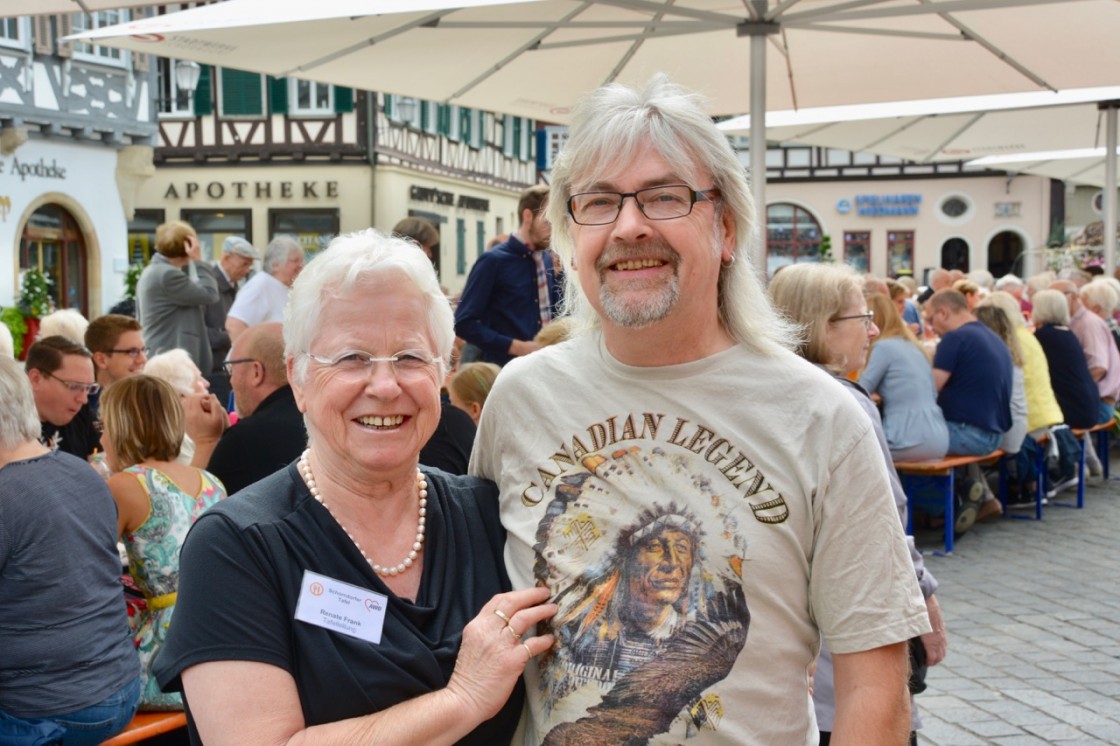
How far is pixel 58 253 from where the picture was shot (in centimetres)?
2109

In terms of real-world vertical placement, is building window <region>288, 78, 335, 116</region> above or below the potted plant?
above

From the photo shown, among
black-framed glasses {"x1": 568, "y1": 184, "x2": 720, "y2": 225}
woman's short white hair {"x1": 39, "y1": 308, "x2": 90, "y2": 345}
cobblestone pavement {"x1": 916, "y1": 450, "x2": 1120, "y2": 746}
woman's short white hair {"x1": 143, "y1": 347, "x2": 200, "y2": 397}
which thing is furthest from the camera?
woman's short white hair {"x1": 39, "y1": 308, "x2": 90, "y2": 345}

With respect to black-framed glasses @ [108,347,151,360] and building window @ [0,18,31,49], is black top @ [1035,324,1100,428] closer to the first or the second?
black-framed glasses @ [108,347,151,360]

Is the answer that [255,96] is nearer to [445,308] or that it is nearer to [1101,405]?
[1101,405]

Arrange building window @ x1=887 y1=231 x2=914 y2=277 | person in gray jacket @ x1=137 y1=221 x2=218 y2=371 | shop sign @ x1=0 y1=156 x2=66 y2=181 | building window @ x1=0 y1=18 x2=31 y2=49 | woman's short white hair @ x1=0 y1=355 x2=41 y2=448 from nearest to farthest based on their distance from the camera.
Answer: woman's short white hair @ x1=0 y1=355 x2=41 y2=448 < person in gray jacket @ x1=137 y1=221 x2=218 y2=371 < building window @ x1=0 y1=18 x2=31 y2=49 < shop sign @ x1=0 y1=156 x2=66 y2=181 < building window @ x1=887 y1=231 x2=914 y2=277

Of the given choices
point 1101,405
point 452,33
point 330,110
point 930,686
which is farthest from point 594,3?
point 330,110

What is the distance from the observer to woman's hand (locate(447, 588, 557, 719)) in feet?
6.95

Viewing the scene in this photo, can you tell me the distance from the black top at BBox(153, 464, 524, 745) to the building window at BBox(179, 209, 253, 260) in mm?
26841

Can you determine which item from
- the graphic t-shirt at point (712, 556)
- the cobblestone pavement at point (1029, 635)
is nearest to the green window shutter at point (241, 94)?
the cobblestone pavement at point (1029, 635)

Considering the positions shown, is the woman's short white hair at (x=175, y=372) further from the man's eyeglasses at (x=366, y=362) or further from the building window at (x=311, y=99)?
the building window at (x=311, y=99)

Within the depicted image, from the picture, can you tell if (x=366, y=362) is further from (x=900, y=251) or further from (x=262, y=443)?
(x=900, y=251)

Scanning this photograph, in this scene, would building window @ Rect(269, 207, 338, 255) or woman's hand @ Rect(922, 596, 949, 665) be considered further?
building window @ Rect(269, 207, 338, 255)

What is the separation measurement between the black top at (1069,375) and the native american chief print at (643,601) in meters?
8.69

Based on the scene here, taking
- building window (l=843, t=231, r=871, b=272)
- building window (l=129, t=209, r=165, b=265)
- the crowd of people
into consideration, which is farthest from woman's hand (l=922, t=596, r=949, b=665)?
building window (l=843, t=231, r=871, b=272)
